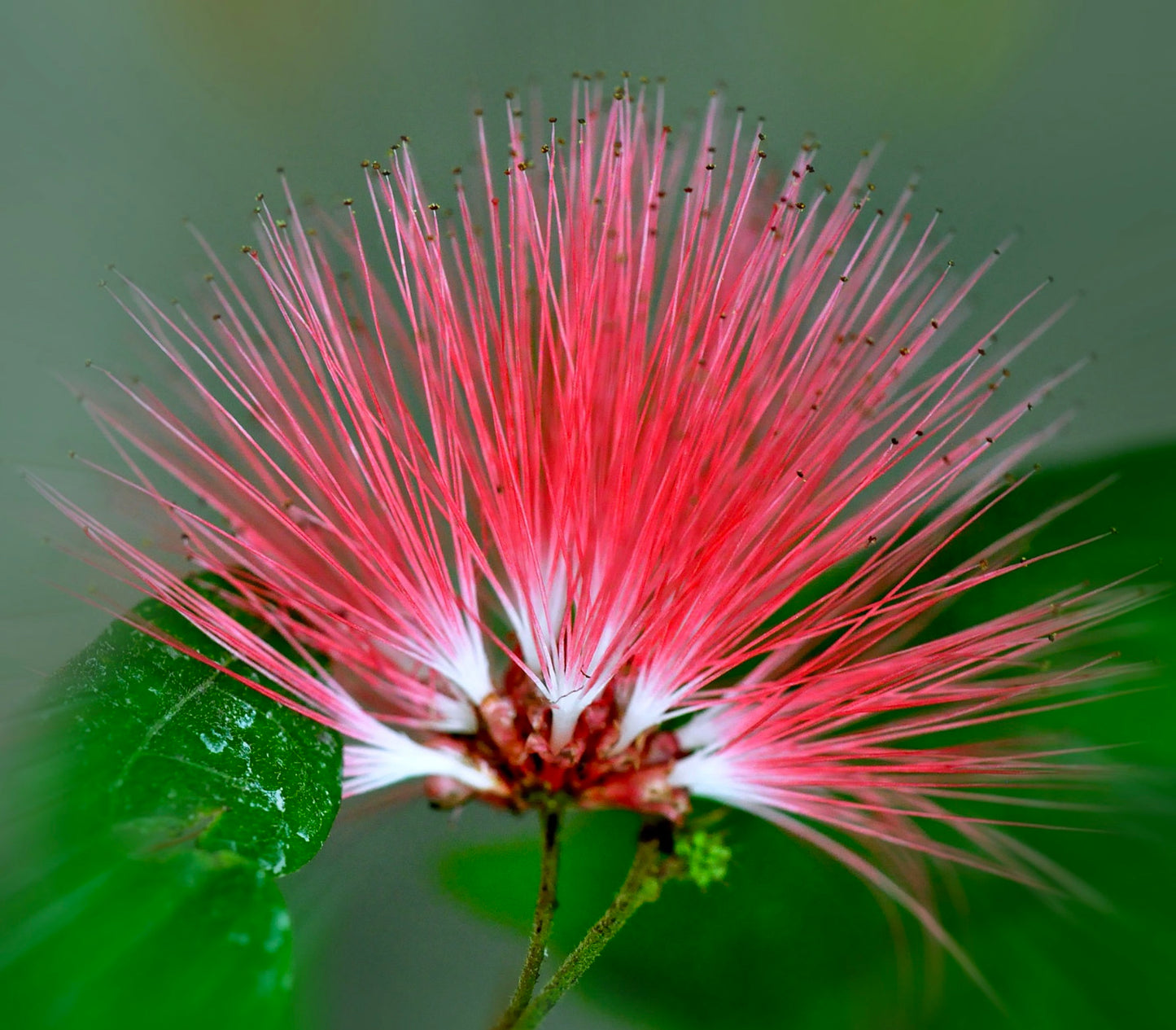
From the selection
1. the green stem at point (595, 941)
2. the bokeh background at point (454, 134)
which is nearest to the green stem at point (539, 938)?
the green stem at point (595, 941)

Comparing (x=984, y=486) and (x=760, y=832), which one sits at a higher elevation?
(x=984, y=486)

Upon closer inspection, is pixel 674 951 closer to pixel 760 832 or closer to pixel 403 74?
pixel 760 832

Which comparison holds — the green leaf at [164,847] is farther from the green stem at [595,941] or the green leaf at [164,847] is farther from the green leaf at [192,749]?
the green stem at [595,941]

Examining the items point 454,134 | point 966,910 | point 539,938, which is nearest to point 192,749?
point 539,938

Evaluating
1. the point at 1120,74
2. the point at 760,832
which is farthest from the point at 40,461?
the point at 1120,74

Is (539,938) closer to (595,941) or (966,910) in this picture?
(595,941)

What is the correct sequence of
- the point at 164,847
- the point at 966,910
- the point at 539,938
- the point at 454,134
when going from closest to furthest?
1. the point at 164,847
2. the point at 539,938
3. the point at 966,910
4. the point at 454,134
